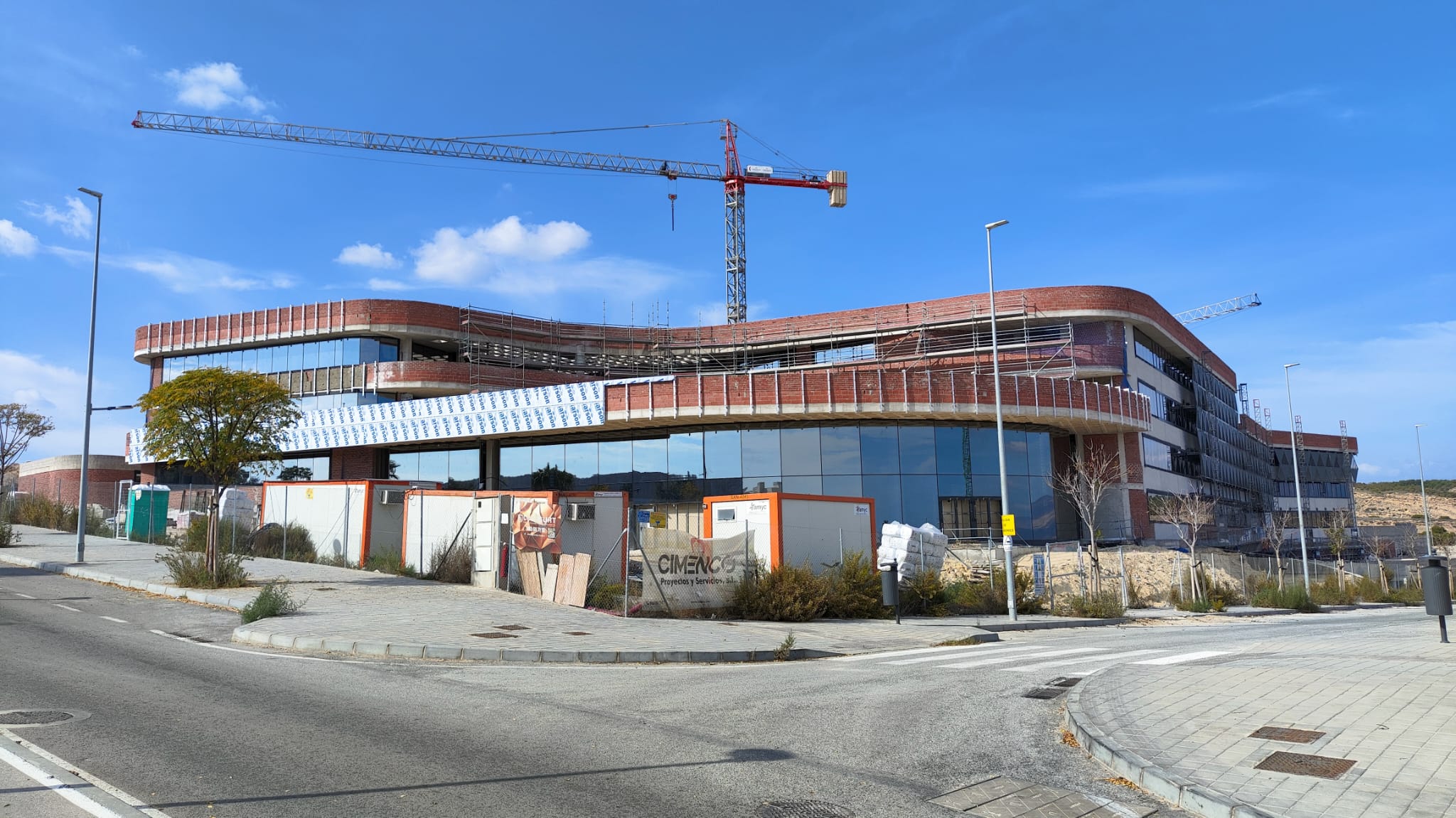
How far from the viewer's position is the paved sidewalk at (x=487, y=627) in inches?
525

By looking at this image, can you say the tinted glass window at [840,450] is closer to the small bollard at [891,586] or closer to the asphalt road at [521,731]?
the small bollard at [891,586]

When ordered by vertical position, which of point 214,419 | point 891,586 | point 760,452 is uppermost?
point 760,452

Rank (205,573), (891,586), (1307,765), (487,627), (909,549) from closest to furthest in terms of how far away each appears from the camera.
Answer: (1307,765), (487,627), (891,586), (205,573), (909,549)

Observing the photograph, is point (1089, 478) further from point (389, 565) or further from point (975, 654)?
point (389, 565)

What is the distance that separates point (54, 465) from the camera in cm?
5762

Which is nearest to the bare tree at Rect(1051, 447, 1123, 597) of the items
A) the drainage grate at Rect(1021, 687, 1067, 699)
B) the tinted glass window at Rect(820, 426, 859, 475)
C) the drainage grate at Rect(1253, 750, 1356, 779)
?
the tinted glass window at Rect(820, 426, 859, 475)

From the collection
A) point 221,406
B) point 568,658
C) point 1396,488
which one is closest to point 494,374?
point 221,406

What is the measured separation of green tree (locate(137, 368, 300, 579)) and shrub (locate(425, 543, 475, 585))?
17.2 ft

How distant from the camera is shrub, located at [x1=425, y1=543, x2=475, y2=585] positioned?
22.9m

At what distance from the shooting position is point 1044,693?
1055 centimetres

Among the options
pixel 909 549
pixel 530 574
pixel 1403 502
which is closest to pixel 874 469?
pixel 909 549

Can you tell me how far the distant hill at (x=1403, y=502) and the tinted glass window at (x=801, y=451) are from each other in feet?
314

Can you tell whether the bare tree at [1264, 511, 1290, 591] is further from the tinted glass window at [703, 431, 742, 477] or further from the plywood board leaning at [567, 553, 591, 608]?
the plywood board leaning at [567, 553, 591, 608]

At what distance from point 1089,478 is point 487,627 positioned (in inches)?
1365
